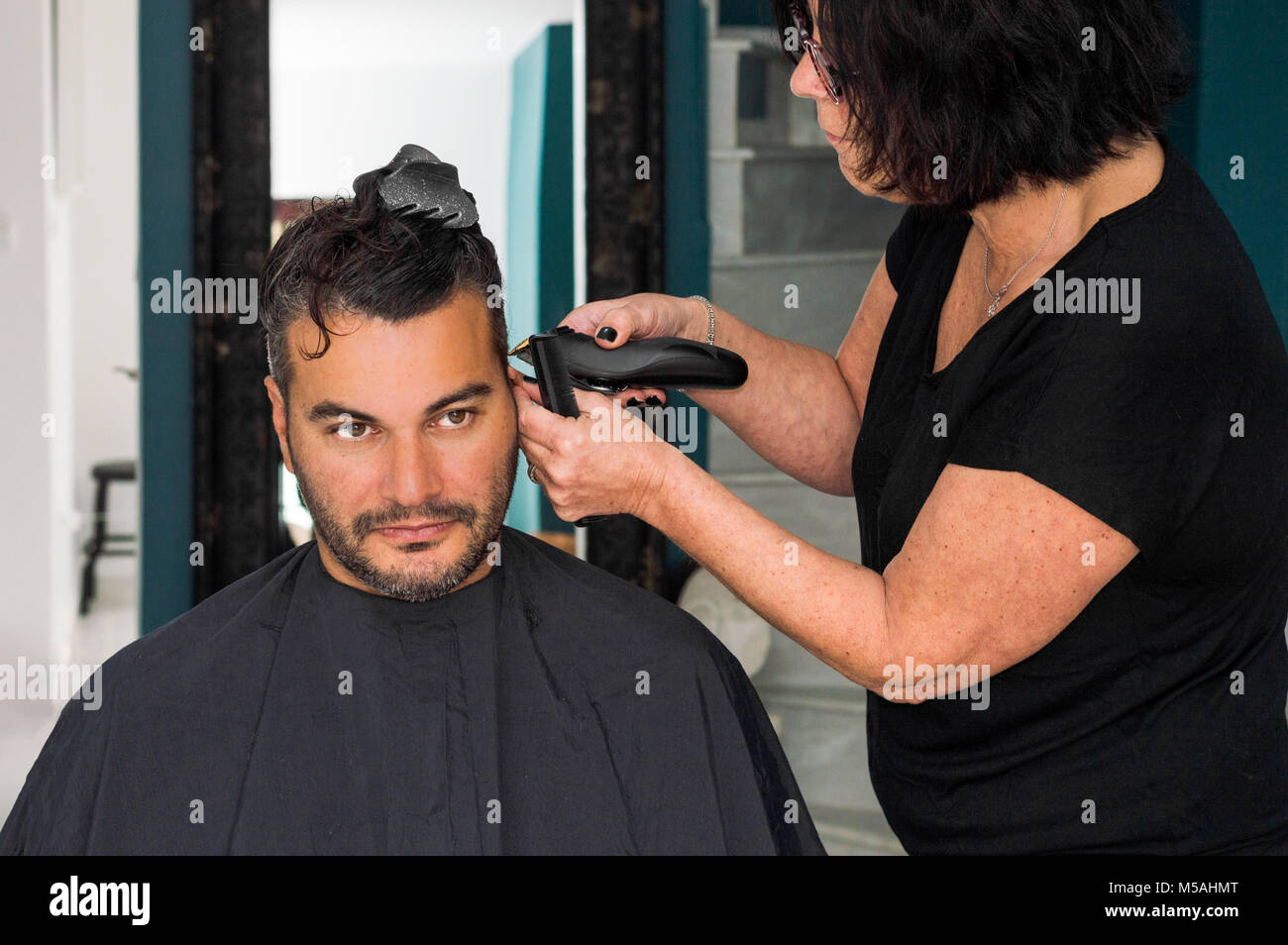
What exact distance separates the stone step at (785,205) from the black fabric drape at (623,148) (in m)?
0.19

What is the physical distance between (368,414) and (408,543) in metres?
0.17

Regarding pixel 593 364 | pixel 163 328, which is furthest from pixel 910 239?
pixel 163 328

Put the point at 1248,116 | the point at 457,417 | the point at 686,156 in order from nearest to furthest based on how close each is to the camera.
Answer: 1. the point at 457,417
2. the point at 1248,116
3. the point at 686,156

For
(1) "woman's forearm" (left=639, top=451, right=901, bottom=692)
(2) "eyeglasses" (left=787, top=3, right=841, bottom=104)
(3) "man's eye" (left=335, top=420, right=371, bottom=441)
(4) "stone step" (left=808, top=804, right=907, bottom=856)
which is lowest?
(4) "stone step" (left=808, top=804, right=907, bottom=856)

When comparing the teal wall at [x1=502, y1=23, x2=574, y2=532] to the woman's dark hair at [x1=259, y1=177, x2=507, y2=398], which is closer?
the woman's dark hair at [x1=259, y1=177, x2=507, y2=398]

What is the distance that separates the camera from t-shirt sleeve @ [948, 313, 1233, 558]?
1.13 m

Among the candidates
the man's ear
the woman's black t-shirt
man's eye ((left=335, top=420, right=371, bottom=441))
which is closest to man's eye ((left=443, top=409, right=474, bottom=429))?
man's eye ((left=335, top=420, right=371, bottom=441))

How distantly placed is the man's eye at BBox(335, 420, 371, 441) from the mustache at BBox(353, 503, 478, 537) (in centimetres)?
10

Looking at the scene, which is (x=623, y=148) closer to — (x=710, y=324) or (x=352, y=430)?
(x=710, y=324)

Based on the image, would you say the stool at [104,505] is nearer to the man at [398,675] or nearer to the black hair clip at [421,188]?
the man at [398,675]

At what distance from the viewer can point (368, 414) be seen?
143 cm

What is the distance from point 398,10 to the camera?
2.42 meters

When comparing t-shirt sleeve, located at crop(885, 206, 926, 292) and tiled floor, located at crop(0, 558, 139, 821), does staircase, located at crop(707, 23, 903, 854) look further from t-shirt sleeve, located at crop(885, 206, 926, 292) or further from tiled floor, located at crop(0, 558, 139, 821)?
tiled floor, located at crop(0, 558, 139, 821)
